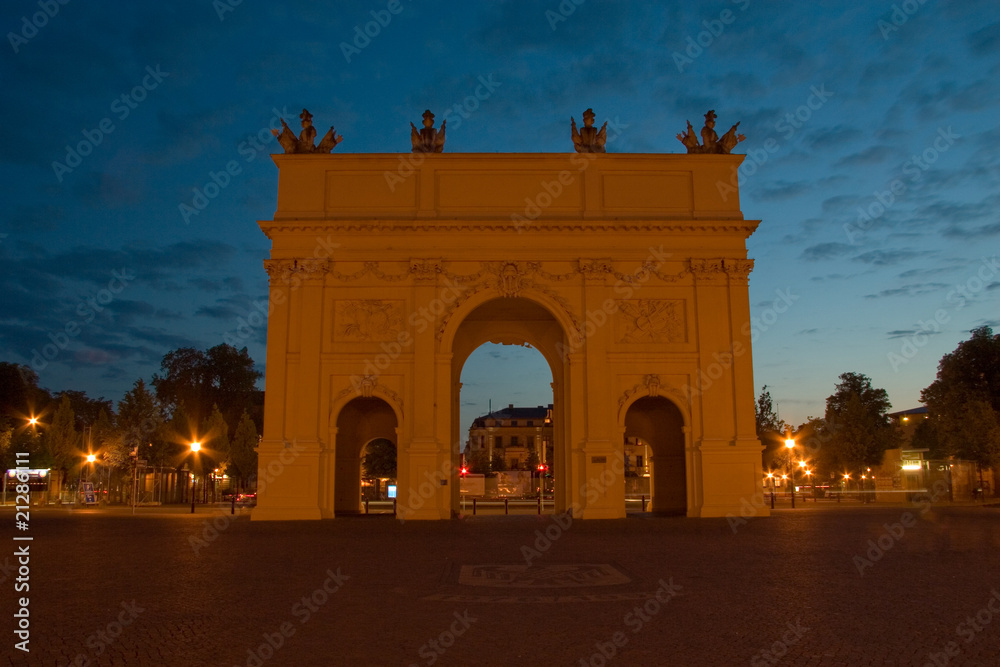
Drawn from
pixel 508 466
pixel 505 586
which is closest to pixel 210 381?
pixel 508 466

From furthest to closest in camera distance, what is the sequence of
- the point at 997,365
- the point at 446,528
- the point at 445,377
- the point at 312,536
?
the point at 997,365
the point at 445,377
the point at 446,528
the point at 312,536

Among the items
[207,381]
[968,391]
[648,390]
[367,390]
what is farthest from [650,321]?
[207,381]

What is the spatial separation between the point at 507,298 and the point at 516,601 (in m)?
22.5

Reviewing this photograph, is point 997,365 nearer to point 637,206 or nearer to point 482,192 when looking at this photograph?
point 637,206

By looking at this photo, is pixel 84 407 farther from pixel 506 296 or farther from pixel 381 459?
pixel 506 296

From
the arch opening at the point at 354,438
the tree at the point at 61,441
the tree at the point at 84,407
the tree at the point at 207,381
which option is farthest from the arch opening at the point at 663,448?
the tree at the point at 84,407

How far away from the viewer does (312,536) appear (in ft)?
74.1

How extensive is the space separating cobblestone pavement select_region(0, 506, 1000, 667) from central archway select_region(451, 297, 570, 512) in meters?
14.3

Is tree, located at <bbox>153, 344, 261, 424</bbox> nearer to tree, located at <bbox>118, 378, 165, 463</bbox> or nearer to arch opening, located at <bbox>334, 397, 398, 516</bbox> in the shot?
tree, located at <bbox>118, 378, 165, 463</bbox>

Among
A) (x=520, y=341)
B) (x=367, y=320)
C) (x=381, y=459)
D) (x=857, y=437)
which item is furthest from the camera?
(x=381, y=459)

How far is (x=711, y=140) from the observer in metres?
33.5

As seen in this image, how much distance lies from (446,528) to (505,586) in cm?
1366

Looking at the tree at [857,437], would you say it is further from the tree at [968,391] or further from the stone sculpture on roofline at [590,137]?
the stone sculpture on roofline at [590,137]

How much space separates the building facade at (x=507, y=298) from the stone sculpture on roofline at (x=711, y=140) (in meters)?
0.66
